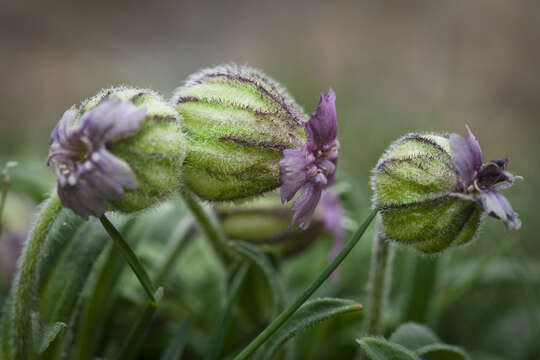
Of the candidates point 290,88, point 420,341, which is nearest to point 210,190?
point 420,341

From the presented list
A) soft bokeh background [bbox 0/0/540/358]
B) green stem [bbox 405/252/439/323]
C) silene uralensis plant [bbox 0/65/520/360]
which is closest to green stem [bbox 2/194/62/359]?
silene uralensis plant [bbox 0/65/520/360]

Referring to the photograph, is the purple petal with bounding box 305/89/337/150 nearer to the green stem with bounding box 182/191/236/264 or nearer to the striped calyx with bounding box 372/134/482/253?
the striped calyx with bounding box 372/134/482/253

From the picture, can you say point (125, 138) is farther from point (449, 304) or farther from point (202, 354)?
point (449, 304)

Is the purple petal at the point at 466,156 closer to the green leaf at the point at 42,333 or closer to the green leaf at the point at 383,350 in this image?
the green leaf at the point at 383,350

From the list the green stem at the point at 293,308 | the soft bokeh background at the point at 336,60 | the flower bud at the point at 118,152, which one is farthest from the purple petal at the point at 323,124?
the soft bokeh background at the point at 336,60

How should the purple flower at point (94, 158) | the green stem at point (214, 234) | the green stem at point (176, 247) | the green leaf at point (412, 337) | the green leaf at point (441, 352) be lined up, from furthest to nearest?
the green stem at point (176, 247)
the green stem at point (214, 234)
the green leaf at point (412, 337)
the green leaf at point (441, 352)
the purple flower at point (94, 158)

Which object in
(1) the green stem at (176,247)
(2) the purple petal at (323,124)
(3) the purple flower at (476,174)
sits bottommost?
(1) the green stem at (176,247)
